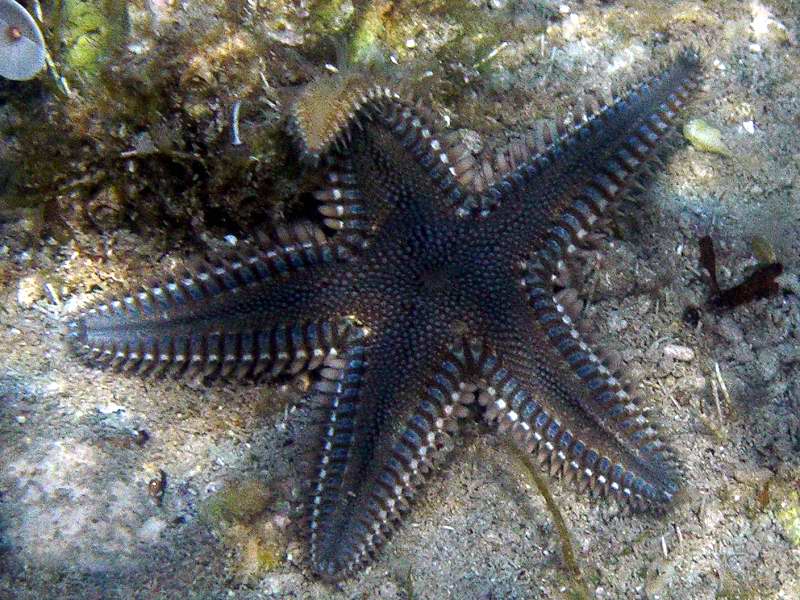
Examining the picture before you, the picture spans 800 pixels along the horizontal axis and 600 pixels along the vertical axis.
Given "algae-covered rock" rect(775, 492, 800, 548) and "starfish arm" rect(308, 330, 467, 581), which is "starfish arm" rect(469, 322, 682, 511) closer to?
"starfish arm" rect(308, 330, 467, 581)

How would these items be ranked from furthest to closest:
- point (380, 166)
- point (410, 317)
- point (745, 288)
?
point (745, 288) < point (380, 166) < point (410, 317)

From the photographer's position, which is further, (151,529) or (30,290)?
(30,290)

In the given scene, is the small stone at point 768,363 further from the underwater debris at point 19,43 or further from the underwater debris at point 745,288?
the underwater debris at point 19,43

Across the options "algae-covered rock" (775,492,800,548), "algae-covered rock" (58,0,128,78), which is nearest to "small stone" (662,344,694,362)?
"algae-covered rock" (775,492,800,548)

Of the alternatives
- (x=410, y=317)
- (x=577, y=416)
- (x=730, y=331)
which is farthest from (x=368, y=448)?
(x=730, y=331)

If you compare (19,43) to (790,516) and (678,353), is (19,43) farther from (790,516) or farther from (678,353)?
(790,516)

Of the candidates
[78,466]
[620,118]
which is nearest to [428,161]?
[620,118]
